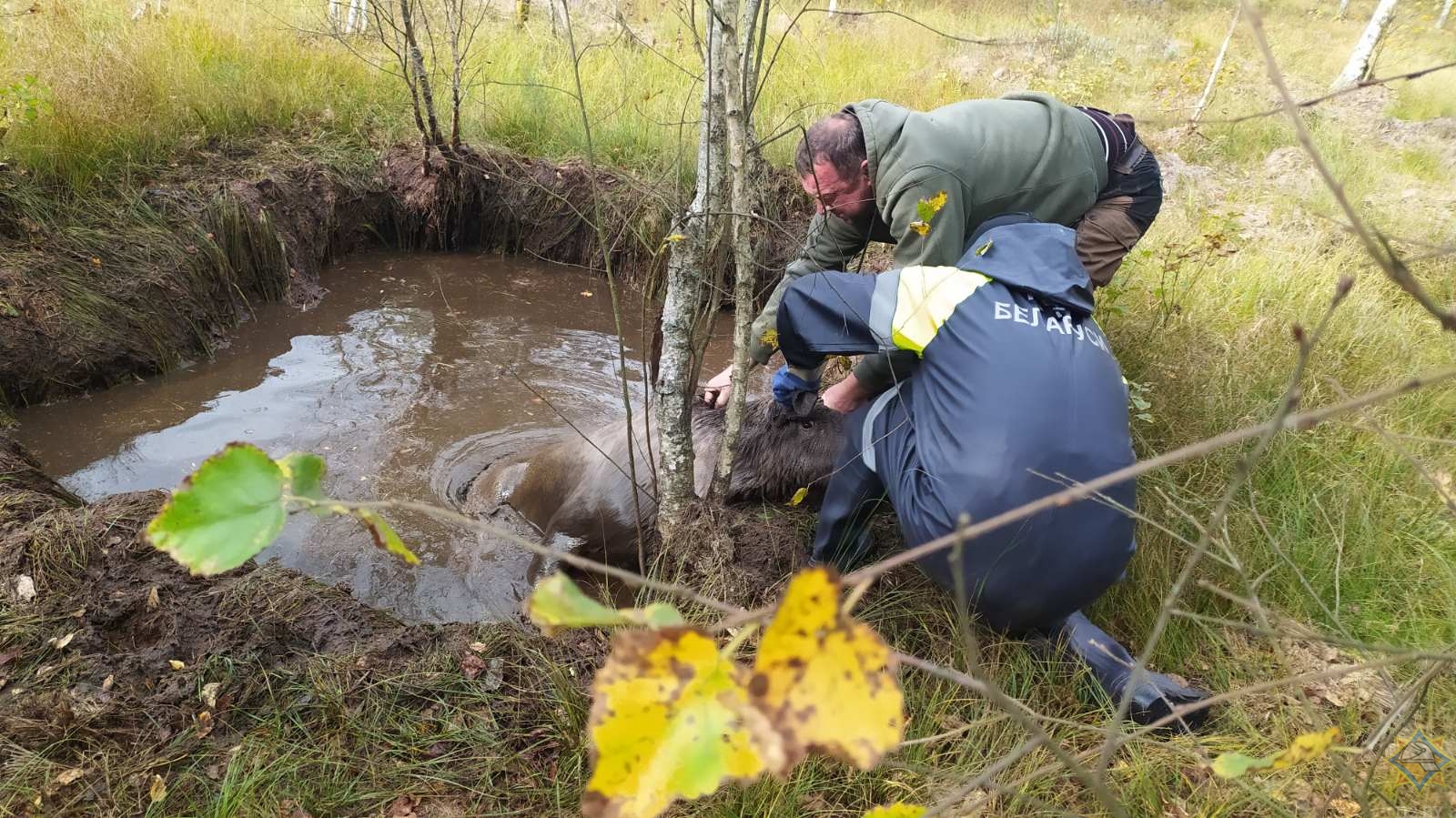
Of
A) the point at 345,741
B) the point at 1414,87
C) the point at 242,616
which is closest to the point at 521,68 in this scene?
the point at 242,616

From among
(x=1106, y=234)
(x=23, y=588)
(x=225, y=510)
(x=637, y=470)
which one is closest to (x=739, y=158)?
(x=637, y=470)

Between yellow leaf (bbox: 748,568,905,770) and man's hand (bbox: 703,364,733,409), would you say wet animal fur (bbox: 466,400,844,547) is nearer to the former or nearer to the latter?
man's hand (bbox: 703,364,733,409)

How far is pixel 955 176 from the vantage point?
110 inches

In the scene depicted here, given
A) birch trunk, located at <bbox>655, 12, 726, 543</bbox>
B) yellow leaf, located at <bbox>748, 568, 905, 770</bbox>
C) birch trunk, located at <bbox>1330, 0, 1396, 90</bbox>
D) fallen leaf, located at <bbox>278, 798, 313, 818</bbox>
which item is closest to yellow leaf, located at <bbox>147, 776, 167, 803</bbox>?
fallen leaf, located at <bbox>278, 798, 313, 818</bbox>

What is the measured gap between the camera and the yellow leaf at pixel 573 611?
63 cm

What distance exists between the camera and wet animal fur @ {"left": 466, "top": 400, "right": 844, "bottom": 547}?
3092 mm

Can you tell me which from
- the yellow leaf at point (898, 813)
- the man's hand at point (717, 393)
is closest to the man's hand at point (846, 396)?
the man's hand at point (717, 393)

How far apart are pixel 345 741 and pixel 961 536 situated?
1944 mm

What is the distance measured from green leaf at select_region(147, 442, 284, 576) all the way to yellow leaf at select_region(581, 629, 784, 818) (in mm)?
358

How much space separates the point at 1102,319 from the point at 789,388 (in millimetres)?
1605

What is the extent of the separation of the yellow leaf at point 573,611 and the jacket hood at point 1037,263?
6.35 ft

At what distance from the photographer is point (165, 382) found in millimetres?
3932

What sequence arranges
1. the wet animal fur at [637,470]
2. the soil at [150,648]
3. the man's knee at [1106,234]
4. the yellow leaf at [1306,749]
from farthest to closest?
the man's knee at [1106,234] → the wet animal fur at [637,470] → the soil at [150,648] → the yellow leaf at [1306,749]

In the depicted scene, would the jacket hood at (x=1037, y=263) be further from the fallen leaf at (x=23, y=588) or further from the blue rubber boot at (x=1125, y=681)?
the fallen leaf at (x=23, y=588)
